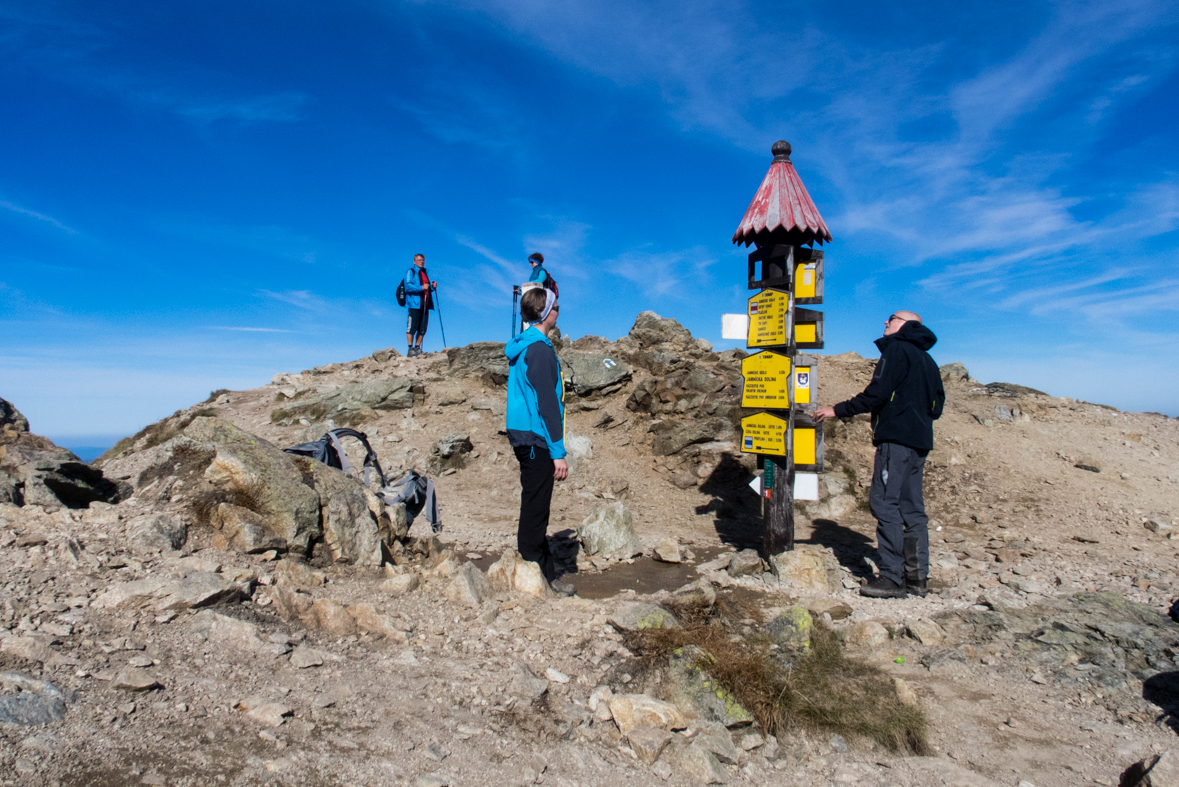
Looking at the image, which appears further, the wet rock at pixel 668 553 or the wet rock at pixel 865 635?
the wet rock at pixel 668 553

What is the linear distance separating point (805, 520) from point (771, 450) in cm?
272


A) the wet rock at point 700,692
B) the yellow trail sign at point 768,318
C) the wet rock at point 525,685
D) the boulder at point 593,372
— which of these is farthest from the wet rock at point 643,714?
the boulder at point 593,372

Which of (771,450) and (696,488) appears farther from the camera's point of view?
(696,488)

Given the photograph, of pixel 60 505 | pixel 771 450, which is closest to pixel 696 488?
pixel 771 450

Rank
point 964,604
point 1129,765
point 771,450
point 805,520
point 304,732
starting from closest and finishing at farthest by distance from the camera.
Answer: point 304,732, point 1129,765, point 964,604, point 771,450, point 805,520

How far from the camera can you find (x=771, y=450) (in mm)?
6566

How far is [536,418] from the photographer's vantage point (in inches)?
195

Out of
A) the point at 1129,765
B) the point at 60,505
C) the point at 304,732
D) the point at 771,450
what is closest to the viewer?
the point at 304,732

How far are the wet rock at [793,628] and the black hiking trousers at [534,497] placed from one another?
186 cm

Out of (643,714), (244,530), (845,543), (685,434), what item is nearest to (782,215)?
(845,543)

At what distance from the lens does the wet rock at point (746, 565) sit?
6285 mm

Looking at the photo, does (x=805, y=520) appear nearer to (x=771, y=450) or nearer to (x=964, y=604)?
(x=771, y=450)

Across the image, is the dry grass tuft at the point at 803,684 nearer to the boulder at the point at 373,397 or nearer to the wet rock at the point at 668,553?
the wet rock at the point at 668,553

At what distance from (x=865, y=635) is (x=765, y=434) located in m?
2.50
